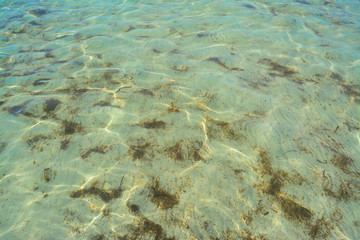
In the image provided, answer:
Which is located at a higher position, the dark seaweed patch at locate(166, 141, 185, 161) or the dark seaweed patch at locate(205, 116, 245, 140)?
the dark seaweed patch at locate(205, 116, 245, 140)

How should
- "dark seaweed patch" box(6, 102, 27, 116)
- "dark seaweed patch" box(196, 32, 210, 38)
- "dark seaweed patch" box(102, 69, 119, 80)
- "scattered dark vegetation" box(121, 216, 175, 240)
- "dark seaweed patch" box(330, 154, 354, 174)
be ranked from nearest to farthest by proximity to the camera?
"scattered dark vegetation" box(121, 216, 175, 240) < "dark seaweed patch" box(330, 154, 354, 174) < "dark seaweed patch" box(6, 102, 27, 116) < "dark seaweed patch" box(102, 69, 119, 80) < "dark seaweed patch" box(196, 32, 210, 38)

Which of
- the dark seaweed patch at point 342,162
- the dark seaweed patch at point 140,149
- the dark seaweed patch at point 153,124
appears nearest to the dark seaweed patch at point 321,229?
the dark seaweed patch at point 342,162

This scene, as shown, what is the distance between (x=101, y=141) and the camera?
8.53 ft

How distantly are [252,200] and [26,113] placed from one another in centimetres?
330

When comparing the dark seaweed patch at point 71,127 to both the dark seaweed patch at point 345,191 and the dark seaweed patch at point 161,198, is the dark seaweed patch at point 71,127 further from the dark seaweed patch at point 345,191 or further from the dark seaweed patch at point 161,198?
the dark seaweed patch at point 345,191

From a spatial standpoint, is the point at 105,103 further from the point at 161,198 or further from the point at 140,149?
the point at 161,198

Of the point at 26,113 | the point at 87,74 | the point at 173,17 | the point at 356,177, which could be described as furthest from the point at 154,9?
the point at 356,177

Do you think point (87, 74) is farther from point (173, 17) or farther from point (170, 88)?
point (173, 17)

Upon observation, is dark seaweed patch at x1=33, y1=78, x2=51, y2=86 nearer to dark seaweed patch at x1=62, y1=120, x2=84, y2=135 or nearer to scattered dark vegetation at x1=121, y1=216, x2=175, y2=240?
dark seaweed patch at x1=62, y1=120, x2=84, y2=135

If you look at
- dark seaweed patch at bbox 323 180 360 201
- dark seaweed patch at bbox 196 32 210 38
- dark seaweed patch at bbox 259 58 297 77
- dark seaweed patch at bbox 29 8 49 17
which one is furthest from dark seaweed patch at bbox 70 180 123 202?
dark seaweed patch at bbox 29 8 49 17

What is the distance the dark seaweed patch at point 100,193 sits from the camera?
208cm

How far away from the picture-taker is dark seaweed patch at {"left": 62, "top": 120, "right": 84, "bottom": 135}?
2736 mm

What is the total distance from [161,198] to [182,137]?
2.77 ft

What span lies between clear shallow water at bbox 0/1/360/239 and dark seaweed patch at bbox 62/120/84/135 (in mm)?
14
